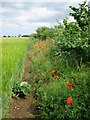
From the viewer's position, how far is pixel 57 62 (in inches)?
392

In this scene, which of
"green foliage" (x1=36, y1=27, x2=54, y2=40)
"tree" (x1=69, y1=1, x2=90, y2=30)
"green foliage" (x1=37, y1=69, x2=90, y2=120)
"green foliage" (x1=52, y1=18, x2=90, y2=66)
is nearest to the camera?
"green foliage" (x1=37, y1=69, x2=90, y2=120)

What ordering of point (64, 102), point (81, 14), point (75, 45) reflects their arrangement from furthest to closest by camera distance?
point (81, 14) → point (75, 45) → point (64, 102)

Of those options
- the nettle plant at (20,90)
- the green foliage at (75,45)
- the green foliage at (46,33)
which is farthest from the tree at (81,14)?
the green foliage at (46,33)

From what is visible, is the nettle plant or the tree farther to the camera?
the tree

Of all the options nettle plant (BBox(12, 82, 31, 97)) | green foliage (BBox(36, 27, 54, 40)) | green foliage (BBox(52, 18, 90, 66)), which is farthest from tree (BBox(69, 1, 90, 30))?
Answer: green foliage (BBox(36, 27, 54, 40))

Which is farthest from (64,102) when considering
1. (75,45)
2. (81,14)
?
(81,14)

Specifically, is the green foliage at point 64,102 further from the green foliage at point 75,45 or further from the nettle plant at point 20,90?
the green foliage at point 75,45

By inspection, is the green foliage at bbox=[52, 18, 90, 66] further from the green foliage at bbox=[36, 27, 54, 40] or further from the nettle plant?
the green foliage at bbox=[36, 27, 54, 40]

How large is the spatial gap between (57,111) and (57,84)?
1159 mm

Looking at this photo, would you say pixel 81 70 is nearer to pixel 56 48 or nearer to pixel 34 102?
pixel 34 102

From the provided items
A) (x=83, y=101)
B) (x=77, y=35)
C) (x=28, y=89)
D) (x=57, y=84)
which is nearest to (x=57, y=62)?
(x=77, y=35)

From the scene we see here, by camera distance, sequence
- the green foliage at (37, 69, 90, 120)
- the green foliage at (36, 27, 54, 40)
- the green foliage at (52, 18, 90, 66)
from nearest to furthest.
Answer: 1. the green foliage at (37, 69, 90, 120)
2. the green foliage at (52, 18, 90, 66)
3. the green foliage at (36, 27, 54, 40)

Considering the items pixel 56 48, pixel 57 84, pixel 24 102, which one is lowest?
pixel 24 102

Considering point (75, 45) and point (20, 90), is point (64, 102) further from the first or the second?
point (75, 45)
